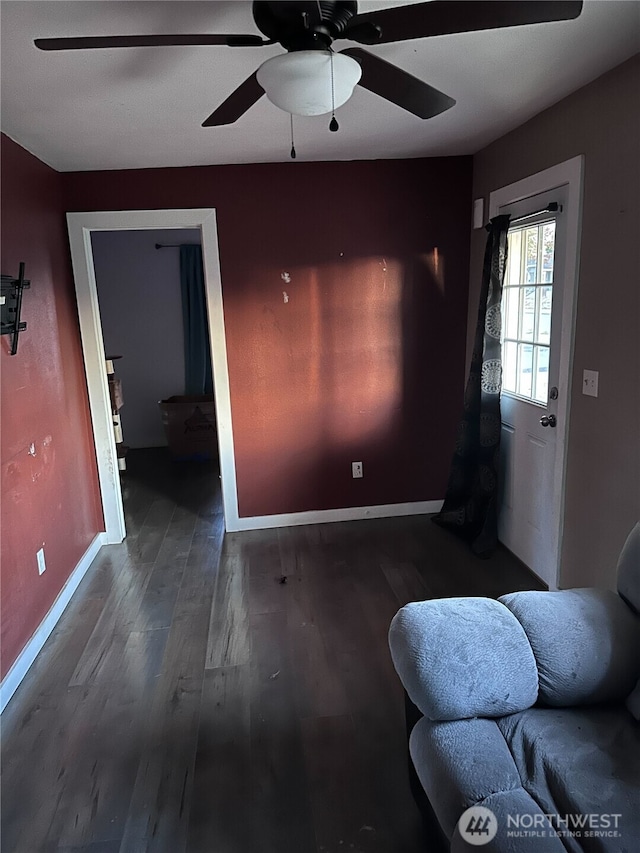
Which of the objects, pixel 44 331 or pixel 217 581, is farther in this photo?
pixel 217 581

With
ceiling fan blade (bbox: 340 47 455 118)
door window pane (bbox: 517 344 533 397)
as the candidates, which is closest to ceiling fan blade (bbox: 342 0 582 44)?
ceiling fan blade (bbox: 340 47 455 118)

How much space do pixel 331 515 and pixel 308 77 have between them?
284 cm

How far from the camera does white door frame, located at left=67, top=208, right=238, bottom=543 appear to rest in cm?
321

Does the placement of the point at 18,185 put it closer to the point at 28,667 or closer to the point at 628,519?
the point at 28,667

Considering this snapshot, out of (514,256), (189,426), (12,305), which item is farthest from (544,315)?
(189,426)

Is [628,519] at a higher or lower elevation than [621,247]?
lower

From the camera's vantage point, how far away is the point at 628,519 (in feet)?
6.95

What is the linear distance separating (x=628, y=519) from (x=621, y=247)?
104cm

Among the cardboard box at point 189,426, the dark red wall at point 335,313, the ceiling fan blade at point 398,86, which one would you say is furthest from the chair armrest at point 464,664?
the cardboard box at point 189,426

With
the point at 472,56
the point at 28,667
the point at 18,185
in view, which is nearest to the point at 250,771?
the point at 28,667

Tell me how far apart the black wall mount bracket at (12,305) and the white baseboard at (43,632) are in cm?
125

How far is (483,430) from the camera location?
3.13 m

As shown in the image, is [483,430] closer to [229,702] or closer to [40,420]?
[229,702]

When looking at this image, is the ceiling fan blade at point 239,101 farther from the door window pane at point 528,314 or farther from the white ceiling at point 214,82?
the door window pane at point 528,314
